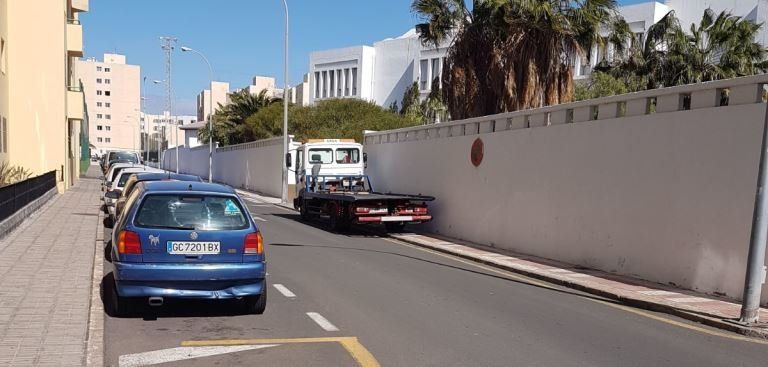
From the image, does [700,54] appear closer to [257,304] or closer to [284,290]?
[284,290]

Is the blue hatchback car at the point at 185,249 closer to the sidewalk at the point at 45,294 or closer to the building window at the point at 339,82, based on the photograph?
the sidewalk at the point at 45,294

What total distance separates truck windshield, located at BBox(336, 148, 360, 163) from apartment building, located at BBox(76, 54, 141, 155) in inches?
4342

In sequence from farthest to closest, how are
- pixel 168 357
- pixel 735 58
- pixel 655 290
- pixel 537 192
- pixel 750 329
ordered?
pixel 735 58, pixel 537 192, pixel 655 290, pixel 750 329, pixel 168 357

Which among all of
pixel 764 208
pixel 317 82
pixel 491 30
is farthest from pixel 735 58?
pixel 317 82

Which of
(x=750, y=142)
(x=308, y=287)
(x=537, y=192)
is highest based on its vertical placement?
(x=750, y=142)

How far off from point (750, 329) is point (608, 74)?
71.9ft

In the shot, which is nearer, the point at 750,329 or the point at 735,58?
the point at 750,329

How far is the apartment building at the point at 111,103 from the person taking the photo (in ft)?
409

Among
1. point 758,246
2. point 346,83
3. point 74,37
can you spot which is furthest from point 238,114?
point 758,246

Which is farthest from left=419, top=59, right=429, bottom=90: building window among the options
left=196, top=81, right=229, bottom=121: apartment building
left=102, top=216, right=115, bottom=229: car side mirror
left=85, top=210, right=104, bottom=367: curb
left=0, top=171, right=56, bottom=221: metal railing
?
left=196, top=81, right=229, bottom=121: apartment building

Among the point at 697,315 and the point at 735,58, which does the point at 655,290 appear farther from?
the point at 735,58

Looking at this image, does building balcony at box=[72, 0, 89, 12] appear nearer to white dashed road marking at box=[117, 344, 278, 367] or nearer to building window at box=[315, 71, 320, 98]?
building window at box=[315, 71, 320, 98]

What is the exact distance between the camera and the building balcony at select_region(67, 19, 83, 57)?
3353cm

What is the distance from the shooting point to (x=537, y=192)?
46.8 feet
